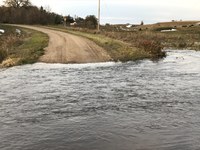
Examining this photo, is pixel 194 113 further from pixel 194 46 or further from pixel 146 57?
pixel 194 46

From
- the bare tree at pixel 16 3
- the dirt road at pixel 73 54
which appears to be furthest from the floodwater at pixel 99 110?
the bare tree at pixel 16 3

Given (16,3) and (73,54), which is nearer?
(73,54)

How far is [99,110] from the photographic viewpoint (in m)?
15.0

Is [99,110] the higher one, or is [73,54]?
[73,54]

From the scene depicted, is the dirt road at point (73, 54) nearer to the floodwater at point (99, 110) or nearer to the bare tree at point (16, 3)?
the floodwater at point (99, 110)

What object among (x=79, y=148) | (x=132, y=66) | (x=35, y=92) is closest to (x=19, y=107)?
(x=35, y=92)

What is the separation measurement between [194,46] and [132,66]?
945 inches

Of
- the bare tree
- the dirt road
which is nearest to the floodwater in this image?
the dirt road

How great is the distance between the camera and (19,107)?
50.7ft

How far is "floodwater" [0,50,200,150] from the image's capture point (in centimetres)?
1141

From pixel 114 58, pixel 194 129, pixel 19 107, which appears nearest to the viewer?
pixel 194 129

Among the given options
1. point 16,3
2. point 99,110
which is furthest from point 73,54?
point 16,3

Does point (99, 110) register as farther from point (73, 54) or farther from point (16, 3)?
point (16, 3)

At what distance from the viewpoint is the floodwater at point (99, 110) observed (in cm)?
1141
